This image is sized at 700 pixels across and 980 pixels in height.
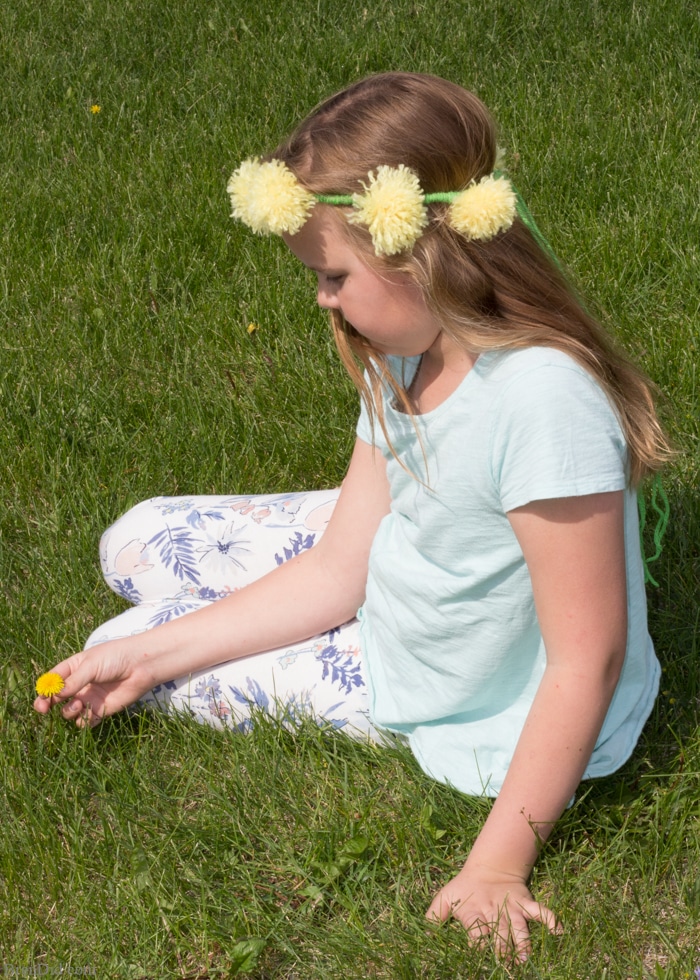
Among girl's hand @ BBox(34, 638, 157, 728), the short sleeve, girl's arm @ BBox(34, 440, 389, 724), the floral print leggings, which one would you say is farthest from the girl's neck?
girl's hand @ BBox(34, 638, 157, 728)

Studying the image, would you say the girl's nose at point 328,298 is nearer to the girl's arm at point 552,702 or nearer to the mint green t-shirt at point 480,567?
the mint green t-shirt at point 480,567

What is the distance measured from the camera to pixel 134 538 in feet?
8.58

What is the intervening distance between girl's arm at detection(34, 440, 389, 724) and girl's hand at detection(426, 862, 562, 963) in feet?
2.16

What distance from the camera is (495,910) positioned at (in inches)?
71.6

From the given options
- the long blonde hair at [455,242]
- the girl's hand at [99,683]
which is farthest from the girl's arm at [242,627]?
the long blonde hair at [455,242]

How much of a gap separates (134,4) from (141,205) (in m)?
2.23

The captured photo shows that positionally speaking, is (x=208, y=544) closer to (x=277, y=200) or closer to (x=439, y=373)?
(x=439, y=373)

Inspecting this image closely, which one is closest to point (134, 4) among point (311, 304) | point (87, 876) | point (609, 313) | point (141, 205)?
point (141, 205)

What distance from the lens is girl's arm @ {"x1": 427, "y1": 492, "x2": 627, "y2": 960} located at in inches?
65.6

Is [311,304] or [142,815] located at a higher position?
[311,304]

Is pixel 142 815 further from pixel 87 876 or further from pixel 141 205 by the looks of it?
pixel 141 205

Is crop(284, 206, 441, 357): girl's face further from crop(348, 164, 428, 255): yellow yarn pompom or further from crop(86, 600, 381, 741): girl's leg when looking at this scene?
crop(86, 600, 381, 741): girl's leg

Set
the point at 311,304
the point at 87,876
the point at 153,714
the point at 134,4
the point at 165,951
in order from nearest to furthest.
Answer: the point at 165,951 < the point at 87,876 < the point at 153,714 < the point at 311,304 < the point at 134,4

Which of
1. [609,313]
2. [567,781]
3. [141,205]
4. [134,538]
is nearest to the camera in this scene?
[567,781]
